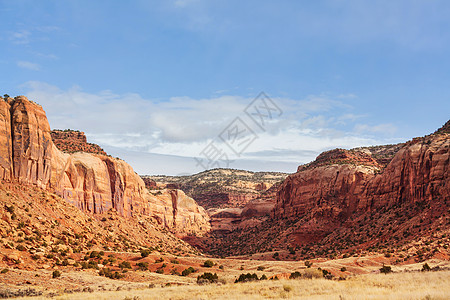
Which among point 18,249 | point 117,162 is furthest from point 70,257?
point 117,162

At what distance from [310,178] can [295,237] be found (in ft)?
53.2

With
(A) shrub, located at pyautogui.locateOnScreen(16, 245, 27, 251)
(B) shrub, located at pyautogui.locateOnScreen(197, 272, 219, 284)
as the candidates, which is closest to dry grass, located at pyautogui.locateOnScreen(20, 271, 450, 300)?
(B) shrub, located at pyautogui.locateOnScreen(197, 272, 219, 284)

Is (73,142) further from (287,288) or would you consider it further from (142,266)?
(287,288)

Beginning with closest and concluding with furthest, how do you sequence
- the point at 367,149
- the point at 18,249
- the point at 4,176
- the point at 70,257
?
1. the point at 18,249
2. the point at 70,257
3. the point at 4,176
4. the point at 367,149

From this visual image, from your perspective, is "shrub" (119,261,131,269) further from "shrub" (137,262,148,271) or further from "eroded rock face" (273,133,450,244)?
"eroded rock face" (273,133,450,244)

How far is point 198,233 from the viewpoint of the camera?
105500 mm

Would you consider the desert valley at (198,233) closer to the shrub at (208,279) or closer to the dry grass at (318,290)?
the dry grass at (318,290)

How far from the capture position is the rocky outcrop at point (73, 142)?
73894 millimetres

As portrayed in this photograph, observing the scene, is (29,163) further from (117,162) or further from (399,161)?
(399,161)

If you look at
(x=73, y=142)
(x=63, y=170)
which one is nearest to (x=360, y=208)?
(x=63, y=170)

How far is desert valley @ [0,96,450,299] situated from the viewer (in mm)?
29953

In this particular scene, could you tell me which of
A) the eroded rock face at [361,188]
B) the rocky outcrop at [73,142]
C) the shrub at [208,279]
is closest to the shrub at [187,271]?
the shrub at [208,279]

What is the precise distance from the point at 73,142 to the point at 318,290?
204 ft

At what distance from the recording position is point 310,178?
292 ft
